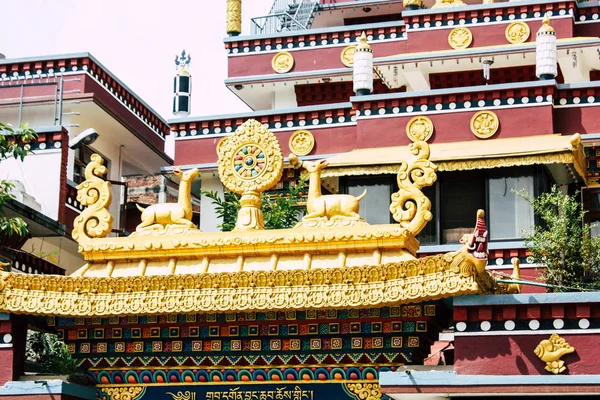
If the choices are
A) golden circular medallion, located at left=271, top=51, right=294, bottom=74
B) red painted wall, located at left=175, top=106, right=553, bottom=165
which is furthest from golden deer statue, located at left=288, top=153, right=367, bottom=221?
golden circular medallion, located at left=271, top=51, right=294, bottom=74

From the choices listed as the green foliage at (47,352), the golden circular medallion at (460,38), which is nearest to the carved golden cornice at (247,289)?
the green foliage at (47,352)

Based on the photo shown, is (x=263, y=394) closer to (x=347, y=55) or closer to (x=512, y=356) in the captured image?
(x=512, y=356)

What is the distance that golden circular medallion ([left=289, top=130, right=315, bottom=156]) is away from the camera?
24562 millimetres

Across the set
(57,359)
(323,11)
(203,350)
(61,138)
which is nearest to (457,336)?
(203,350)

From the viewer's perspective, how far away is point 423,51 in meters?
27.6

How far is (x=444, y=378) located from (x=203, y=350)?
10.6 feet

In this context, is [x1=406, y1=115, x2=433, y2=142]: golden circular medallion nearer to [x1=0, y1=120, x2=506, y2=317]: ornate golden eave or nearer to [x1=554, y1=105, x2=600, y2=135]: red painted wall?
[x1=554, y1=105, x2=600, y2=135]: red painted wall

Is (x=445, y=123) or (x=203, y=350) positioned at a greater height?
(x=445, y=123)

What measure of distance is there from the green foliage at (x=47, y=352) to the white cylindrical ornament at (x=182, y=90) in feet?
24.3

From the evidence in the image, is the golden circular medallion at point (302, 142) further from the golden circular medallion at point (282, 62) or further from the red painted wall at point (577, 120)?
the golden circular medallion at point (282, 62)

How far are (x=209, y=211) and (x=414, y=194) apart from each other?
28.8 ft

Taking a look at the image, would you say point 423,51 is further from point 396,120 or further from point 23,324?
point 23,324

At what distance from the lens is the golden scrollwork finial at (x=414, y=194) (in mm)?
16109

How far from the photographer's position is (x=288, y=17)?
31859 mm
